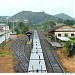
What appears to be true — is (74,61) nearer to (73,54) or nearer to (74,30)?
(73,54)

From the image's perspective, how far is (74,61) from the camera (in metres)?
18.8

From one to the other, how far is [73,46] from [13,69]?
293 inches

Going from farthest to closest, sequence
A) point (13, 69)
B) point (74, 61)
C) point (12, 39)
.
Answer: point (12, 39), point (74, 61), point (13, 69)

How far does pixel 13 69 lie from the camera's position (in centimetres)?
1580

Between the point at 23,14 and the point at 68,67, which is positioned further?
the point at 23,14

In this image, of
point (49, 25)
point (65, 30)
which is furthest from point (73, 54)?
point (49, 25)

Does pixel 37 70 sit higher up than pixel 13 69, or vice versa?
pixel 37 70

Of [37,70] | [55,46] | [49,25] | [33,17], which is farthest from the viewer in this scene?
[33,17]

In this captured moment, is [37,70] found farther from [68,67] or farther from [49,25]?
[49,25]

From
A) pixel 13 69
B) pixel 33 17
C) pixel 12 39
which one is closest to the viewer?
pixel 13 69

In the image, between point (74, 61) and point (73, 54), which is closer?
point (74, 61)

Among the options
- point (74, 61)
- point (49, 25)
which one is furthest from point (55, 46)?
point (49, 25)

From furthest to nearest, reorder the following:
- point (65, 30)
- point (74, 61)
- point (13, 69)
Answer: point (65, 30), point (74, 61), point (13, 69)

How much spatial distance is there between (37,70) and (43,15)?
107477 millimetres
